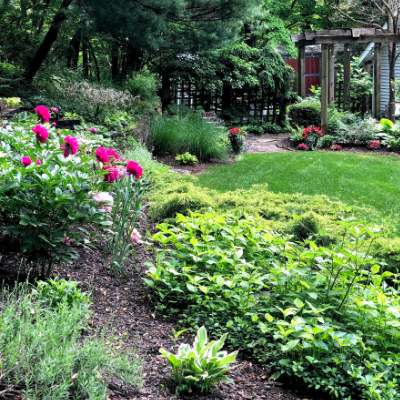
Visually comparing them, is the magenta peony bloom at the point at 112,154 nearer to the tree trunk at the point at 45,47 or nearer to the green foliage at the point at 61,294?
the green foliage at the point at 61,294

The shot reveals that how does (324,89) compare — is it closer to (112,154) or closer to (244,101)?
(244,101)

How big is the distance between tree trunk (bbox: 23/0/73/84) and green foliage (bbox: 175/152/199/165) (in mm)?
4489

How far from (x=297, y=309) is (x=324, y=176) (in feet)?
16.9

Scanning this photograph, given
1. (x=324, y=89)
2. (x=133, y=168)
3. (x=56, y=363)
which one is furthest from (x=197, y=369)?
(x=324, y=89)

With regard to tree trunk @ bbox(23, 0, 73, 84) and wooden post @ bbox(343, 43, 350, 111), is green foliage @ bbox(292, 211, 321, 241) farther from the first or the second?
wooden post @ bbox(343, 43, 350, 111)

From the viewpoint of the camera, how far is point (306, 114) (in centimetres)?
1270

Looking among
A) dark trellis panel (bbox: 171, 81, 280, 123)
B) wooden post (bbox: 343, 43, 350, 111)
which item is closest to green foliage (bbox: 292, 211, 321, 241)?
wooden post (bbox: 343, 43, 350, 111)

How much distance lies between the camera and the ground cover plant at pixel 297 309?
84.7 inches

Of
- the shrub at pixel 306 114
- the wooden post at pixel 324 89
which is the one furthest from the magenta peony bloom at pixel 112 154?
the shrub at pixel 306 114

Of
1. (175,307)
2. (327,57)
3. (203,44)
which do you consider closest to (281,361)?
(175,307)

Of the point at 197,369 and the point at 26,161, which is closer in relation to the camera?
the point at 197,369

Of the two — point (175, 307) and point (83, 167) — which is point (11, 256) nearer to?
point (83, 167)

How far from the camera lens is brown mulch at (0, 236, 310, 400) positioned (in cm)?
192

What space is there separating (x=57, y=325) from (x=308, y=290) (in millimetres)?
1490
